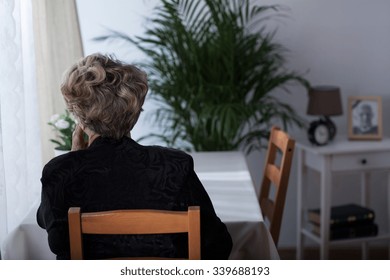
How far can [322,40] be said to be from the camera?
3.29m

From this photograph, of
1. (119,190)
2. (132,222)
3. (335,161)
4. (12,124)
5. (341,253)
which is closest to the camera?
(132,222)

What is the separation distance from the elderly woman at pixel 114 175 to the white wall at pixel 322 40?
1716 millimetres

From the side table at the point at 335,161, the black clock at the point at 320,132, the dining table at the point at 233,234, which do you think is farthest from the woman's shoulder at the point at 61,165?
the black clock at the point at 320,132

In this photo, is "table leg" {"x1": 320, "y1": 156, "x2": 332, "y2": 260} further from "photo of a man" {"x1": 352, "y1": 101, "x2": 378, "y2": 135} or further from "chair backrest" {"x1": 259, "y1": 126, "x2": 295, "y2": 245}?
"chair backrest" {"x1": 259, "y1": 126, "x2": 295, "y2": 245}

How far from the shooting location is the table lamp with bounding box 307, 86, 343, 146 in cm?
299

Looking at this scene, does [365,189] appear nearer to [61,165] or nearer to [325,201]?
[325,201]

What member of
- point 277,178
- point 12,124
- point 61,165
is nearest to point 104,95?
point 61,165

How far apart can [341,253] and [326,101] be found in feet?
2.96

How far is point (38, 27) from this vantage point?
226 cm

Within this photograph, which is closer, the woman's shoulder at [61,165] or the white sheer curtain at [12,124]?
the woman's shoulder at [61,165]

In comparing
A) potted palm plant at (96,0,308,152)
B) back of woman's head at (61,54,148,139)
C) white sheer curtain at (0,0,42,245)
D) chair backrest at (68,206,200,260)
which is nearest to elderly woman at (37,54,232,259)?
back of woman's head at (61,54,148,139)

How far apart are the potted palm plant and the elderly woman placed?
50.7 inches

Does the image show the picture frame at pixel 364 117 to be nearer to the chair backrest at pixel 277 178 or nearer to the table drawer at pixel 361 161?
the table drawer at pixel 361 161

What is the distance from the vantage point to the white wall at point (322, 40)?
320 cm
